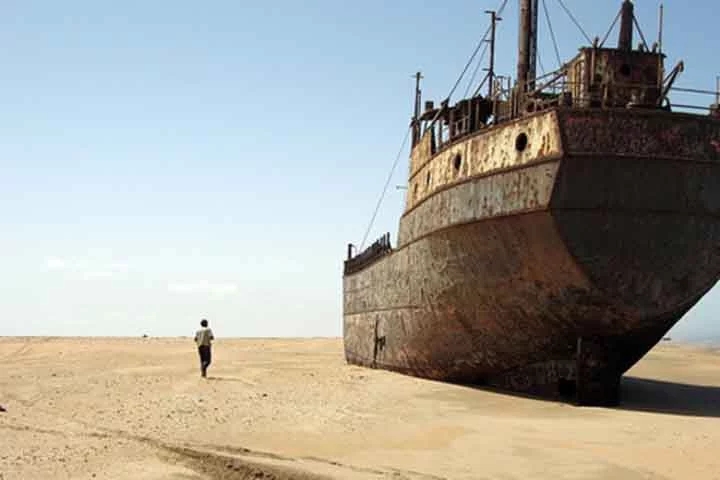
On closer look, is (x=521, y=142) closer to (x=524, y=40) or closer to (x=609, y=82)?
(x=609, y=82)

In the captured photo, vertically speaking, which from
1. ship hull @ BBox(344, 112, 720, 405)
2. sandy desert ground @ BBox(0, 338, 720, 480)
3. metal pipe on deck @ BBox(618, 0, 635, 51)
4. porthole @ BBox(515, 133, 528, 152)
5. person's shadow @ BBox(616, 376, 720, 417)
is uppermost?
metal pipe on deck @ BBox(618, 0, 635, 51)

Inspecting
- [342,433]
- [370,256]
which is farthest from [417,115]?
[342,433]

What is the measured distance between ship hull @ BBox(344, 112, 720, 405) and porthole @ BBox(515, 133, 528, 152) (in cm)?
25

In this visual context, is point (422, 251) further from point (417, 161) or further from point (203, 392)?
point (203, 392)

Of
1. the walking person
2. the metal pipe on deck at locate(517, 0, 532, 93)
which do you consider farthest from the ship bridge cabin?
the walking person

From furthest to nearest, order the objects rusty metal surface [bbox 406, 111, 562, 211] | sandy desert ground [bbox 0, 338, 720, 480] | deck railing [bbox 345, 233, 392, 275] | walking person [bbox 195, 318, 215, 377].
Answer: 1. deck railing [bbox 345, 233, 392, 275]
2. walking person [bbox 195, 318, 215, 377]
3. rusty metal surface [bbox 406, 111, 562, 211]
4. sandy desert ground [bbox 0, 338, 720, 480]

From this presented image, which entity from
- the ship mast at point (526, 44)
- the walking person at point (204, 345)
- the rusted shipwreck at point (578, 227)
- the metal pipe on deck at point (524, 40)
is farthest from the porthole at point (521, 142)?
the walking person at point (204, 345)

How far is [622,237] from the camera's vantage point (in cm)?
1245

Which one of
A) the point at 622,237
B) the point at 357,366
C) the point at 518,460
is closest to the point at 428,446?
the point at 518,460

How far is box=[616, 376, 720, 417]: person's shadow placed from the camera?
13.3 metres

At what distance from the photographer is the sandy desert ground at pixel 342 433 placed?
8211 millimetres

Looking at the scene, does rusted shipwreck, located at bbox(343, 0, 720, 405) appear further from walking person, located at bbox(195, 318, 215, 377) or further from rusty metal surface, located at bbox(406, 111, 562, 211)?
walking person, located at bbox(195, 318, 215, 377)

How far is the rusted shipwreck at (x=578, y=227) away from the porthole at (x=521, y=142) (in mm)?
17

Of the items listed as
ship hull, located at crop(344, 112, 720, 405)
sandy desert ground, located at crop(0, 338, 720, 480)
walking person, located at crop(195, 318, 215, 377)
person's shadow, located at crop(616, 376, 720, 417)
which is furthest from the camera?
walking person, located at crop(195, 318, 215, 377)
